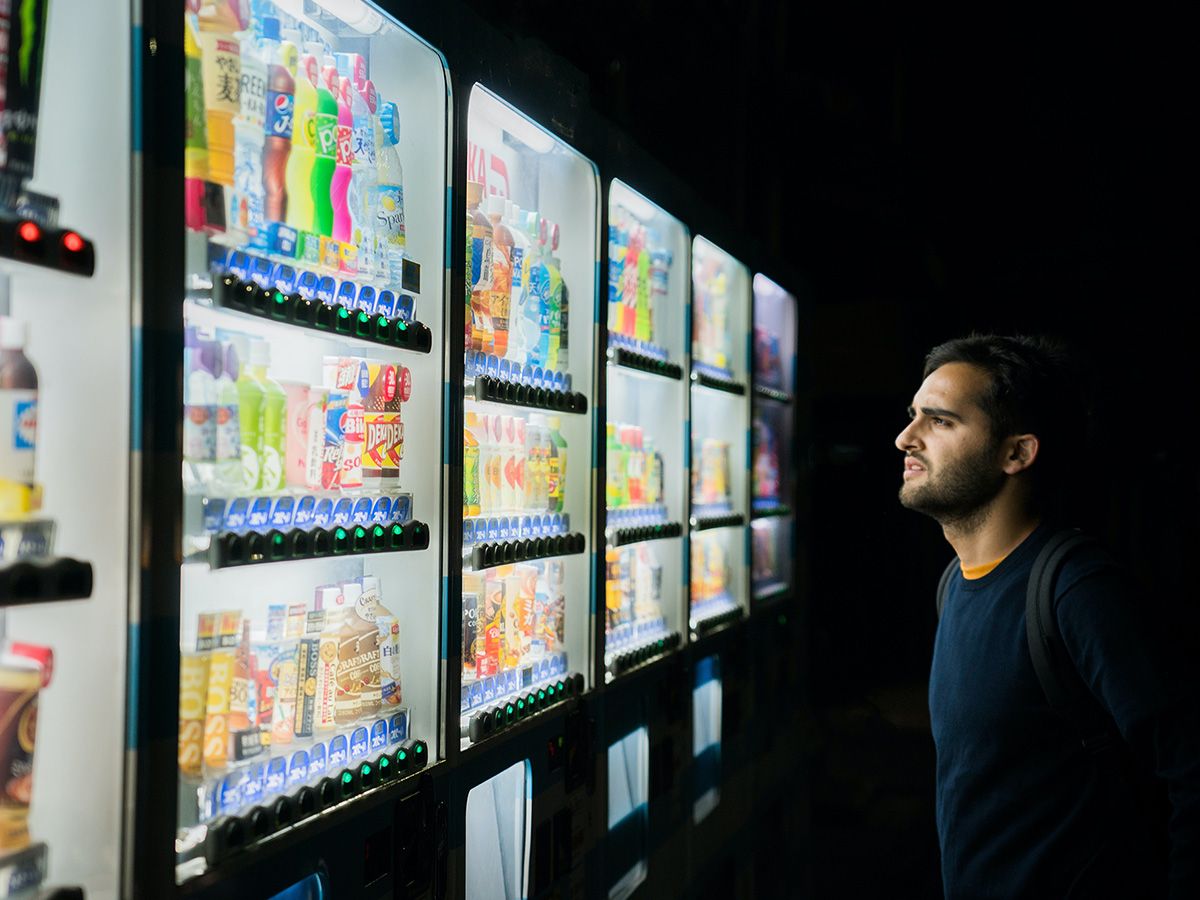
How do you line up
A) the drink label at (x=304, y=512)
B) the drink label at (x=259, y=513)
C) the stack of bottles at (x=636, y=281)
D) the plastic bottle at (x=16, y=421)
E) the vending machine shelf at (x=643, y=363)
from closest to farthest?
the plastic bottle at (x=16, y=421)
the drink label at (x=259, y=513)
the drink label at (x=304, y=512)
the vending machine shelf at (x=643, y=363)
the stack of bottles at (x=636, y=281)

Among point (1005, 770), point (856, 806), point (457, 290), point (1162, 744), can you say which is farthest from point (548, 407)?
point (856, 806)

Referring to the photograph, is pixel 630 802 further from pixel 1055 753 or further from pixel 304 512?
pixel 304 512

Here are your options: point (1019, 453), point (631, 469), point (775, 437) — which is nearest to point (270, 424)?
point (1019, 453)

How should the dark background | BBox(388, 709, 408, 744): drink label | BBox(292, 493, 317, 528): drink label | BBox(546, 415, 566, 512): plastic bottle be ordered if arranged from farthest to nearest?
the dark background, BBox(546, 415, 566, 512): plastic bottle, BBox(388, 709, 408, 744): drink label, BBox(292, 493, 317, 528): drink label

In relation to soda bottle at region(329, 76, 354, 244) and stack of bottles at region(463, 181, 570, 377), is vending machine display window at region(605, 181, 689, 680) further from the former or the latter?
soda bottle at region(329, 76, 354, 244)

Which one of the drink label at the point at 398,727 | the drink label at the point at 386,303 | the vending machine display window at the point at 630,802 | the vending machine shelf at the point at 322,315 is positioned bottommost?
the vending machine display window at the point at 630,802

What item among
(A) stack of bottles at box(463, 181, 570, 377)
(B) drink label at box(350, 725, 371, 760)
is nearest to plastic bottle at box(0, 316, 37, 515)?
(B) drink label at box(350, 725, 371, 760)

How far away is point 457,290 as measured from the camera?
80.9 inches

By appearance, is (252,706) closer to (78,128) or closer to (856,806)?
(78,128)

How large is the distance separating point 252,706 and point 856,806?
437cm

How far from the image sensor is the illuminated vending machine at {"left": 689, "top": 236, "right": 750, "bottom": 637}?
12.9 ft

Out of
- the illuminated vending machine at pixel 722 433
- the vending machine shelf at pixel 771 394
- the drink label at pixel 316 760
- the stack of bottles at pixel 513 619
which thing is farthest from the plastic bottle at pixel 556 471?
the vending machine shelf at pixel 771 394

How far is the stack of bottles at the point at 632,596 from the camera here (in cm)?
307

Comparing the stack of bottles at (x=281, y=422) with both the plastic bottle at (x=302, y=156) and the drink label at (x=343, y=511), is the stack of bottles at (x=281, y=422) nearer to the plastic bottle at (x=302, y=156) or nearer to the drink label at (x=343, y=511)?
the drink label at (x=343, y=511)
